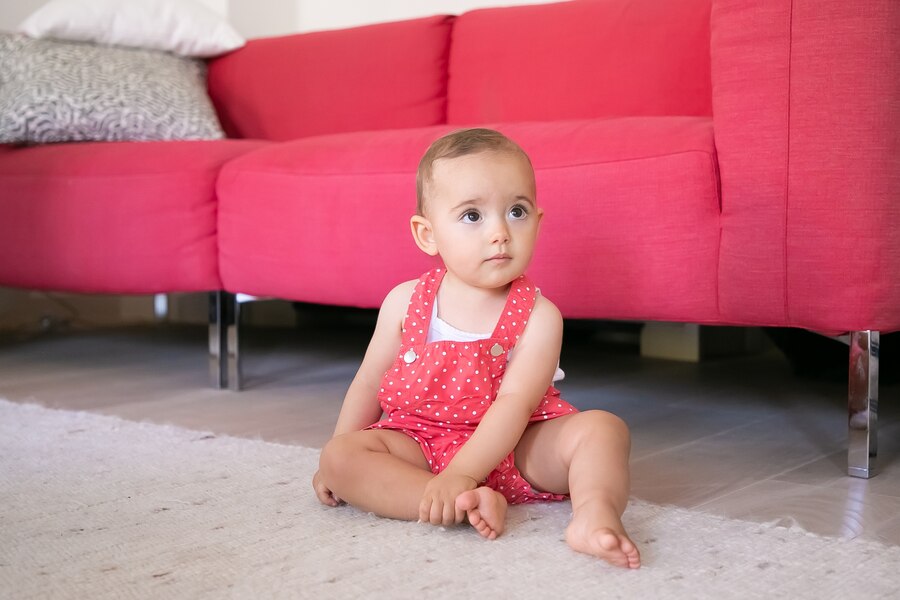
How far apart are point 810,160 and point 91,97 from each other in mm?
1563

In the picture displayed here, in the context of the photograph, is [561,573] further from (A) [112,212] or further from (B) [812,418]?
(A) [112,212]

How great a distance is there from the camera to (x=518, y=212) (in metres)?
1.13

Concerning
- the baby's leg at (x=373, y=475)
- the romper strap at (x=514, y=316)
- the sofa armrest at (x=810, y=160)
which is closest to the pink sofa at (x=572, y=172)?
the sofa armrest at (x=810, y=160)

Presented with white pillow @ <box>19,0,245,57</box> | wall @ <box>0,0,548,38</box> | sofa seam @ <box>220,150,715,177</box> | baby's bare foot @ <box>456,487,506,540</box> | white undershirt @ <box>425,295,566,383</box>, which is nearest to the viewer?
baby's bare foot @ <box>456,487,506,540</box>

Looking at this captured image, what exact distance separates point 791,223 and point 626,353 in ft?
3.94

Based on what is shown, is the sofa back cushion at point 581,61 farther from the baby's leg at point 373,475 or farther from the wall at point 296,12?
the baby's leg at point 373,475

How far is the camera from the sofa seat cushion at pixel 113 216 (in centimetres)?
188

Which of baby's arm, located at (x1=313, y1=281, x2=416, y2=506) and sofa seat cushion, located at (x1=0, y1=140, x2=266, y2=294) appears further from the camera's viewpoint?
sofa seat cushion, located at (x1=0, y1=140, x2=266, y2=294)

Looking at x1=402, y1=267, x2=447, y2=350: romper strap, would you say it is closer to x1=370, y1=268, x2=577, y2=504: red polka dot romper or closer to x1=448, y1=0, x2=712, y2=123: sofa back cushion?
x1=370, y1=268, x2=577, y2=504: red polka dot romper

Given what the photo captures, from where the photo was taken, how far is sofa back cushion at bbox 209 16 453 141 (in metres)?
2.39

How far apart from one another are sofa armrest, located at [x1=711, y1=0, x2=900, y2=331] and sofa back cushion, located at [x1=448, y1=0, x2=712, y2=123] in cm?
69

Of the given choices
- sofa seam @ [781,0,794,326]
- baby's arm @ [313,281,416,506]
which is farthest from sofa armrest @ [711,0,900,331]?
baby's arm @ [313,281,416,506]

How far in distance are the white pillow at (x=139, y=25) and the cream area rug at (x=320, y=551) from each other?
1.44 meters

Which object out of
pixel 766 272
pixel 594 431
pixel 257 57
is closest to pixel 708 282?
pixel 766 272
